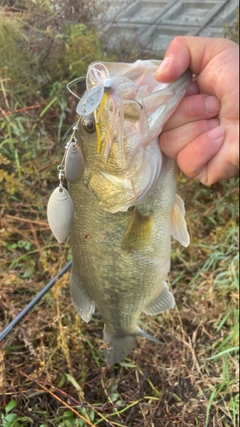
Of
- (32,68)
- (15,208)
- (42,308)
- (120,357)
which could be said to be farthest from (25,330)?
(32,68)

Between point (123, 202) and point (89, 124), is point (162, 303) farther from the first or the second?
point (89, 124)

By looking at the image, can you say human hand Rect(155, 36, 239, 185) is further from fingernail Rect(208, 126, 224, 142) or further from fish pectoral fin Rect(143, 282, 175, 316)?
fish pectoral fin Rect(143, 282, 175, 316)

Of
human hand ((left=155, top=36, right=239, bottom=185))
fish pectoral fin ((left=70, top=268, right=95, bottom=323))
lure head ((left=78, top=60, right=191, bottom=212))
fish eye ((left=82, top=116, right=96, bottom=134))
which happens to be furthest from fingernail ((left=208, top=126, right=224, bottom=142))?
fish pectoral fin ((left=70, top=268, right=95, bottom=323))

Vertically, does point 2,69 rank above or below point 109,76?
below

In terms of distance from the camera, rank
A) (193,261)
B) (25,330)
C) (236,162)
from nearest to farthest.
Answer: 1. (236,162)
2. (25,330)
3. (193,261)

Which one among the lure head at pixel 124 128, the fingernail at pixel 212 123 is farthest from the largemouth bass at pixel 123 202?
the fingernail at pixel 212 123

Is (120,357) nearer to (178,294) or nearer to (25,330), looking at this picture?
(25,330)

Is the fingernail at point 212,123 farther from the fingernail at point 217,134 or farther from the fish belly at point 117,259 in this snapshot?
the fish belly at point 117,259

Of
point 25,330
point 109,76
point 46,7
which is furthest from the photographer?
point 25,330
